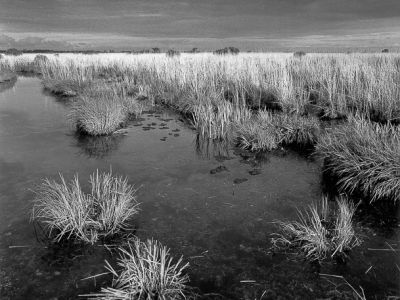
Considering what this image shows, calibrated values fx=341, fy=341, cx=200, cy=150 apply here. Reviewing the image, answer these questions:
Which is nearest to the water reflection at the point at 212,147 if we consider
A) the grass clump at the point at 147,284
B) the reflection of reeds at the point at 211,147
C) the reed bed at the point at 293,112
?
the reflection of reeds at the point at 211,147

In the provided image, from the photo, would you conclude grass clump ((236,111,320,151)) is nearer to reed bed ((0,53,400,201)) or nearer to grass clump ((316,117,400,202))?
reed bed ((0,53,400,201))

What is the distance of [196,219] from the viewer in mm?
4730

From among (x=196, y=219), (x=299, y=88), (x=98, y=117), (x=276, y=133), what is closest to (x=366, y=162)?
(x=196, y=219)

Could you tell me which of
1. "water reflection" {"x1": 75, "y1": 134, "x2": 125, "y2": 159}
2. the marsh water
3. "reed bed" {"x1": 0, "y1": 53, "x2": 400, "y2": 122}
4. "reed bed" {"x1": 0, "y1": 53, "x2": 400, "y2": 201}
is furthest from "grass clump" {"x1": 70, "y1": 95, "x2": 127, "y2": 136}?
"reed bed" {"x1": 0, "y1": 53, "x2": 400, "y2": 122}

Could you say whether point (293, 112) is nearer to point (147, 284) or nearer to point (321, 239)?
point (321, 239)

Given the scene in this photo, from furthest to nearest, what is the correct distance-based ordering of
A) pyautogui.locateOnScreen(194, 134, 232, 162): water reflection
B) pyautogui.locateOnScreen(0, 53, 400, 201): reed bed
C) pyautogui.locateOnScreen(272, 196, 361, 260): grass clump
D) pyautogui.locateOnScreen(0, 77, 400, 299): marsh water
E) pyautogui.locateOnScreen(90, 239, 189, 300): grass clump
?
pyautogui.locateOnScreen(194, 134, 232, 162): water reflection
pyautogui.locateOnScreen(0, 53, 400, 201): reed bed
pyautogui.locateOnScreen(272, 196, 361, 260): grass clump
pyautogui.locateOnScreen(0, 77, 400, 299): marsh water
pyautogui.locateOnScreen(90, 239, 189, 300): grass clump

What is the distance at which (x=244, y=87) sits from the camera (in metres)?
12.9

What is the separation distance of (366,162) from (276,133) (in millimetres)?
3074

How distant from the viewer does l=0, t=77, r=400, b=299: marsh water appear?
3488 millimetres

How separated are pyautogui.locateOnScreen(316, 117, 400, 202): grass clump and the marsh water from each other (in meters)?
0.50

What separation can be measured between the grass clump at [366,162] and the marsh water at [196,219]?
502 millimetres

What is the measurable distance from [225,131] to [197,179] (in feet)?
10.0

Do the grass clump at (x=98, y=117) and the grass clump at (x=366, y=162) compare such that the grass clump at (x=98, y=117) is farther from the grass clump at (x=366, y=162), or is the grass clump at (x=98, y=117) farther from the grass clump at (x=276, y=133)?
the grass clump at (x=366, y=162)

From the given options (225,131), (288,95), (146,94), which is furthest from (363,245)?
(146,94)
